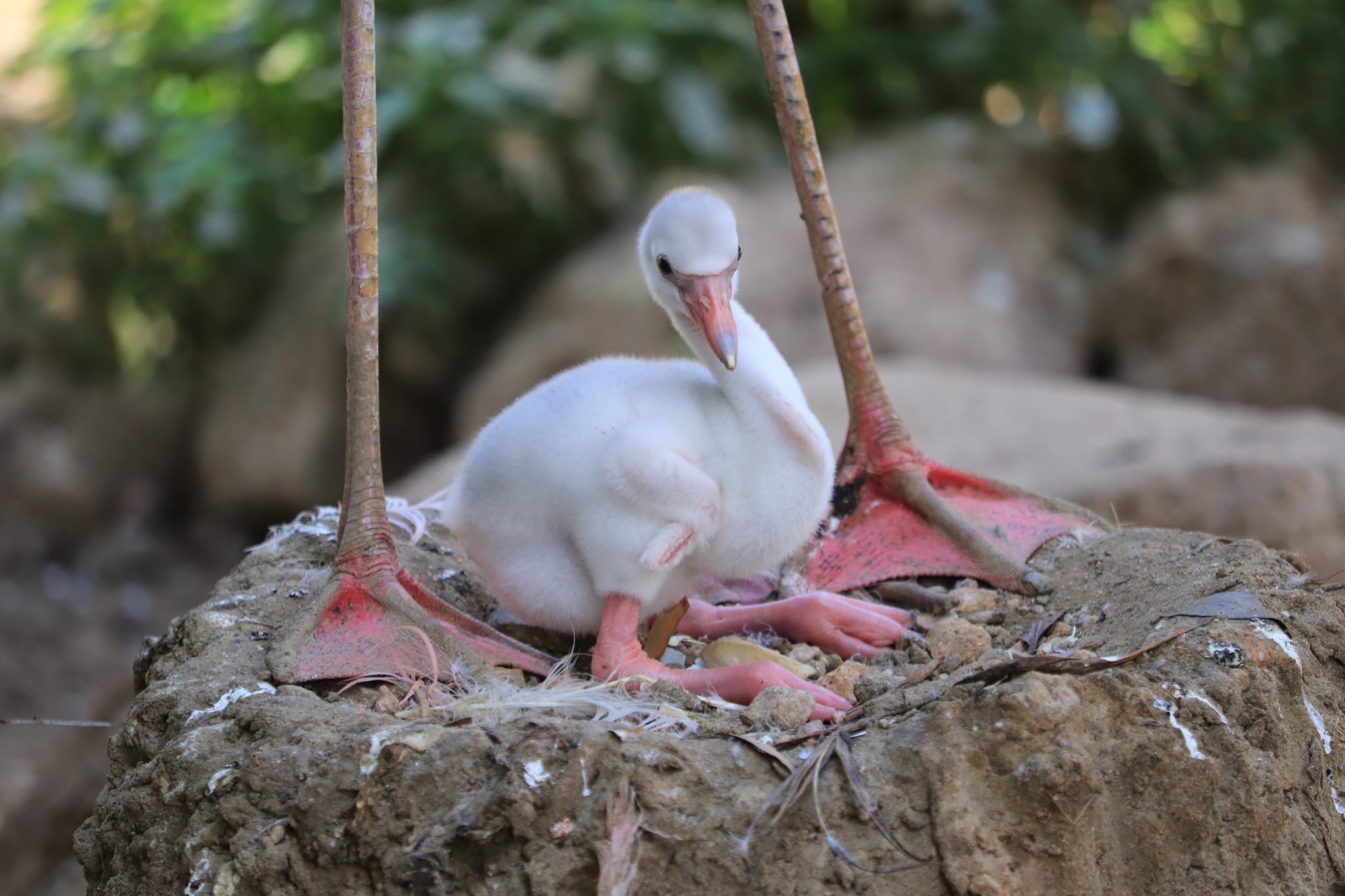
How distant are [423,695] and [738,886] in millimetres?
536

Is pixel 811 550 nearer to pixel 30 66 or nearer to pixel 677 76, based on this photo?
pixel 677 76

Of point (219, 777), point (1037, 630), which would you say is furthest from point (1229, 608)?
point (219, 777)

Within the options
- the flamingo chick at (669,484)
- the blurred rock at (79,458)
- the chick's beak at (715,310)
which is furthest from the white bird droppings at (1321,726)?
the blurred rock at (79,458)

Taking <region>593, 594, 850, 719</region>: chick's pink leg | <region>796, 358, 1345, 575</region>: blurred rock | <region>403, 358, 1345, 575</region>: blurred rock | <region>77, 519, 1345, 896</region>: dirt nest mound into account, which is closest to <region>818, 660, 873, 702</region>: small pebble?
<region>593, 594, 850, 719</region>: chick's pink leg

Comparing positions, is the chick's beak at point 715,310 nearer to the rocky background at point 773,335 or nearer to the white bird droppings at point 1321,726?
the white bird droppings at point 1321,726

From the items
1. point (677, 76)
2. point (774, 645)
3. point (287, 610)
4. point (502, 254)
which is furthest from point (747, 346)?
point (502, 254)

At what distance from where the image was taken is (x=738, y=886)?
1441 millimetres

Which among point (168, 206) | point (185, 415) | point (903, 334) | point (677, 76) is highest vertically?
point (677, 76)

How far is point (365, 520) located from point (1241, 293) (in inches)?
156

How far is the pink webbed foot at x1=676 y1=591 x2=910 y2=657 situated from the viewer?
80.0 inches

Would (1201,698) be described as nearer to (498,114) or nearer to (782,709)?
(782,709)

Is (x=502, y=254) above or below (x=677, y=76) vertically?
below

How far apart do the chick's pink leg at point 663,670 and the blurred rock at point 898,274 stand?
9.69 ft

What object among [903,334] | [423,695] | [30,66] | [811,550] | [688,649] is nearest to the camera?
[423,695]
